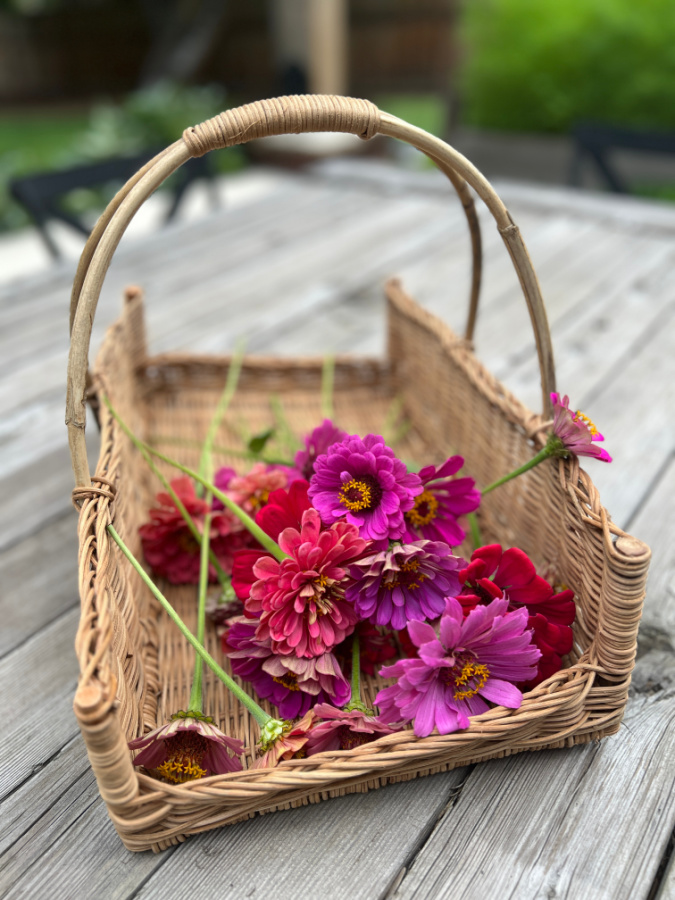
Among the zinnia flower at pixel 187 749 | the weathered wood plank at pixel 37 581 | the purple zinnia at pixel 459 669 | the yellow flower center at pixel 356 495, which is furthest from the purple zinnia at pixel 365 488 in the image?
the weathered wood plank at pixel 37 581

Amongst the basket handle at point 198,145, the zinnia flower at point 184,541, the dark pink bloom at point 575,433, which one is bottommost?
the zinnia flower at point 184,541

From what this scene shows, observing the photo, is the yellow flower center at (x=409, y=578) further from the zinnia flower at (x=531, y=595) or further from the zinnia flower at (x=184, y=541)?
the zinnia flower at (x=184, y=541)

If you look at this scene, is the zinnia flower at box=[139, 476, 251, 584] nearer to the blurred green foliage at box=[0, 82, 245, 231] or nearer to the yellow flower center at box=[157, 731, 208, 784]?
the yellow flower center at box=[157, 731, 208, 784]

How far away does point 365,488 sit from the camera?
663 mm

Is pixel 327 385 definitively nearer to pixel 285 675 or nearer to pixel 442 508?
pixel 442 508

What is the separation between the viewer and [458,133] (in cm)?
346

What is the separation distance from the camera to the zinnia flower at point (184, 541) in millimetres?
833

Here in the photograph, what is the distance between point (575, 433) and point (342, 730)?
0.34 meters

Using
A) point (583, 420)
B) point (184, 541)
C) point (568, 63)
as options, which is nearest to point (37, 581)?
point (184, 541)

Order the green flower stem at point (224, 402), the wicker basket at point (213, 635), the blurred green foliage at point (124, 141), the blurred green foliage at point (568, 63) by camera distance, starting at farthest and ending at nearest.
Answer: the blurred green foliage at point (124, 141) → the blurred green foliage at point (568, 63) → the green flower stem at point (224, 402) → the wicker basket at point (213, 635)

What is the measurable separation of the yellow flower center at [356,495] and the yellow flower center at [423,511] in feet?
0.26

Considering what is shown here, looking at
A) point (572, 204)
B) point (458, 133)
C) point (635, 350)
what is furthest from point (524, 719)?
point (458, 133)

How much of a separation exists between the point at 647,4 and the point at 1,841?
366cm

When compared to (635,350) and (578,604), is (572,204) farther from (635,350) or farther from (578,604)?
(578,604)
